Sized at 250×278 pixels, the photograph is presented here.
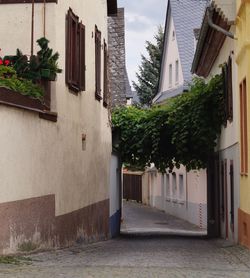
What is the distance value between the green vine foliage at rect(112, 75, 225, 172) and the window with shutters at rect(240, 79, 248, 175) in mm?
6070

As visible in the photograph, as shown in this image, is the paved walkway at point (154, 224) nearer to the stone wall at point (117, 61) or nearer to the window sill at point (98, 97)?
the stone wall at point (117, 61)

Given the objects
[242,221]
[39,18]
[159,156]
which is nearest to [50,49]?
[39,18]

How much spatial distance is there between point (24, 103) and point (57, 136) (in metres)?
2.90

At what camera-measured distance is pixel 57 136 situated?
→ 622 inches

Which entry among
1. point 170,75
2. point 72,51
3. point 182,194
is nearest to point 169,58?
point 170,75

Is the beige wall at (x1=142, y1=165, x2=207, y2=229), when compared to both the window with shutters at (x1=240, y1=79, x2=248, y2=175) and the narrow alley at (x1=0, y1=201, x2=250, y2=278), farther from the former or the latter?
the narrow alley at (x1=0, y1=201, x2=250, y2=278)

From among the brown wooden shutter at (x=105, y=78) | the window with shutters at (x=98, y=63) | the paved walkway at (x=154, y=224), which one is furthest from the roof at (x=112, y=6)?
the paved walkway at (x=154, y=224)

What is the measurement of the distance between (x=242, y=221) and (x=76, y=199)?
3.92 metres

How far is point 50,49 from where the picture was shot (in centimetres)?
1471

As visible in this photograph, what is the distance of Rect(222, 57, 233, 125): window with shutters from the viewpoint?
20.3m

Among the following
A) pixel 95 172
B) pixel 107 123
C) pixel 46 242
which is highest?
pixel 107 123

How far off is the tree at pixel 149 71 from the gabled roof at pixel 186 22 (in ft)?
79.2

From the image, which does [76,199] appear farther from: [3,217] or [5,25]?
[3,217]

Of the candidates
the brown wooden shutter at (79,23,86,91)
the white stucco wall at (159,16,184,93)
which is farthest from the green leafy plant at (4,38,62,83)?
the white stucco wall at (159,16,184,93)
